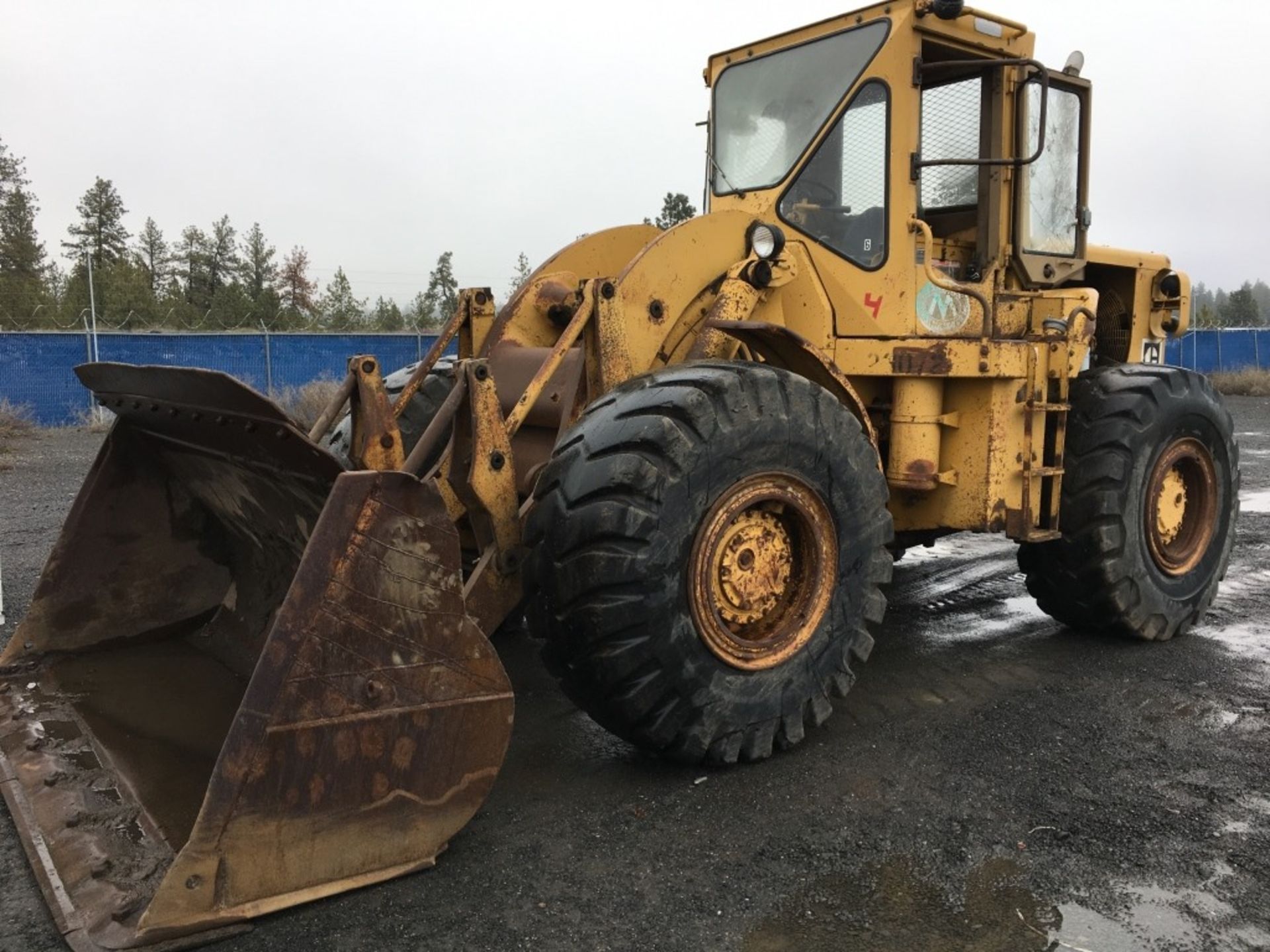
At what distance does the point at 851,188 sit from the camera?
484cm

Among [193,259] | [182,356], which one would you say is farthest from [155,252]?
[182,356]

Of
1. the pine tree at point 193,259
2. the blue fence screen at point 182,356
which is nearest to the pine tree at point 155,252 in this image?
the pine tree at point 193,259

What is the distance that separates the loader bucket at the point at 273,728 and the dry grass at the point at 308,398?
39.5 ft

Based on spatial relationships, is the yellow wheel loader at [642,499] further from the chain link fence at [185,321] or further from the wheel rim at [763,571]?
the chain link fence at [185,321]

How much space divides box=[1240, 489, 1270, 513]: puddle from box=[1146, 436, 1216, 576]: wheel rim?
4.35m

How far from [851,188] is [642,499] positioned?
2.35 metres

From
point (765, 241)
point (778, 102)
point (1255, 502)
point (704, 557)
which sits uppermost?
point (778, 102)

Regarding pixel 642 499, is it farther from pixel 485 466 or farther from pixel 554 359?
pixel 554 359

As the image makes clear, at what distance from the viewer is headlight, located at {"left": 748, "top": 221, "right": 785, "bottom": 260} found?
443cm

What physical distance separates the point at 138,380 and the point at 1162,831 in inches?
150

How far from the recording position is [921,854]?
313 centimetres

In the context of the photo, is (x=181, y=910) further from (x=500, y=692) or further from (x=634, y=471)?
(x=634, y=471)

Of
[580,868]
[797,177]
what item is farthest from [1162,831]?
[797,177]

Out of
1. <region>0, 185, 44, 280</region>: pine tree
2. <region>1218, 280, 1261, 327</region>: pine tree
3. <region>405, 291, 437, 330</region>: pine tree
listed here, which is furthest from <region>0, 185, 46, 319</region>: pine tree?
<region>1218, 280, 1261, 327</region>: pine tree
